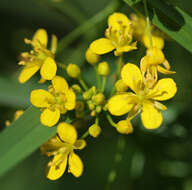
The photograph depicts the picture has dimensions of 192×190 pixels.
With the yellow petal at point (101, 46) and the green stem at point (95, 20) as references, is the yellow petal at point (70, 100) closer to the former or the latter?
the yellow petal at point (101, 46)

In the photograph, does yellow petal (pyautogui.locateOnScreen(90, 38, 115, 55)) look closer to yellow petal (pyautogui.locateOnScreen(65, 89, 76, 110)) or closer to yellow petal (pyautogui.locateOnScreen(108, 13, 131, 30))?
yellow petal (pyautogui.locateOnScreen(108, 13, 131, 30))

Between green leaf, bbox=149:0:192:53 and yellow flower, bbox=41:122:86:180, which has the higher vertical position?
green leaf, bbox=149:0:192:53

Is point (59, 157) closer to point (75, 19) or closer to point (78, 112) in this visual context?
point (78, 112)

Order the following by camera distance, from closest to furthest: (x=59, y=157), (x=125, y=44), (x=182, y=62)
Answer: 1. (x=59, y=157)
2. (x=125, y=44)
3. (x=182, y=62)

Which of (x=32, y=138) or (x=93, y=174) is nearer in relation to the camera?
(x=32, y=138)

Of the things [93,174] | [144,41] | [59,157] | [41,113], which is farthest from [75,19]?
[93,174]

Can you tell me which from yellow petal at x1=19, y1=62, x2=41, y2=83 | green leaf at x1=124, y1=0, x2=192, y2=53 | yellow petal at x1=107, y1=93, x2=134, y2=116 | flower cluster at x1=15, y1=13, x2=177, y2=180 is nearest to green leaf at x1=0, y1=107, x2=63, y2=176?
flower cluster at x1=15, y1=13, x2=177, y2=180

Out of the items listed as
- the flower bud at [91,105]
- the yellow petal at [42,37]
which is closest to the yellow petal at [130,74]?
the flower bud at [91,105]
